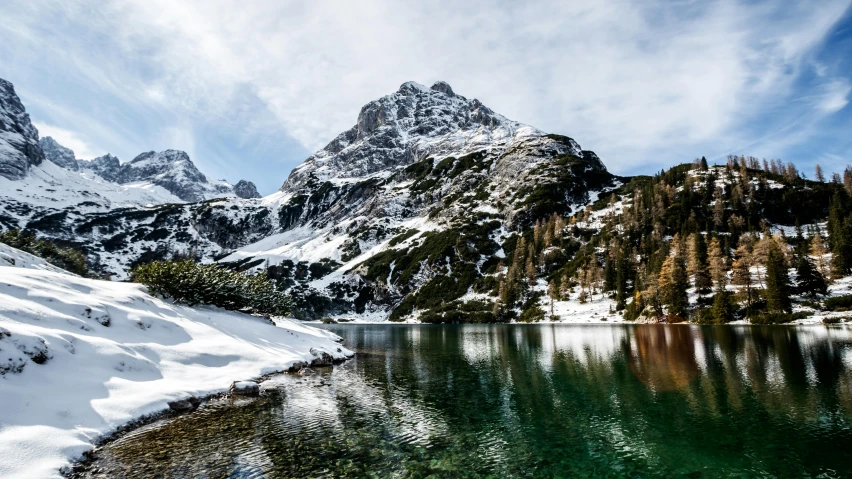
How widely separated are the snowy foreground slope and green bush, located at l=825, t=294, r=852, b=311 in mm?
128355


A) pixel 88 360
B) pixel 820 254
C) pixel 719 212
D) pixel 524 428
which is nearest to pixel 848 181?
pixel 719 212

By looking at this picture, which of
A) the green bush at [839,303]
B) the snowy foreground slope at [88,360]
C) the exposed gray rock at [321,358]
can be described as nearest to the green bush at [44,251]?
the snowy foreground slope at [88,360]

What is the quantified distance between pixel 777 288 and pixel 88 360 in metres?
138

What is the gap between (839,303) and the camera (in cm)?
9550

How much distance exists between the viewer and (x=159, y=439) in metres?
18.5

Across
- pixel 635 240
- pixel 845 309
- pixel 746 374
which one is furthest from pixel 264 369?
pixel 635 240

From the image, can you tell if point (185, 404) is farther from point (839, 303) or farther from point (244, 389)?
point (839, 303)

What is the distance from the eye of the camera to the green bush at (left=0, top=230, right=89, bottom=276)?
2442 inches

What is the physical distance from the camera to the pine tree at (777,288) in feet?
332

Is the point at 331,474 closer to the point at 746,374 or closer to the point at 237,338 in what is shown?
the point at 237,338

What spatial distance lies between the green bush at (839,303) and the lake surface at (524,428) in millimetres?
79256

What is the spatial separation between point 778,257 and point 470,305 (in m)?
119

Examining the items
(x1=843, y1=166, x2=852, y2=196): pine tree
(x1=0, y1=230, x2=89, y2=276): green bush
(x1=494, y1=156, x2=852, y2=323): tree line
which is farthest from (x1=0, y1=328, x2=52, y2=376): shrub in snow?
(x1=843, y1=166, x2=852, y2=196): pine tree

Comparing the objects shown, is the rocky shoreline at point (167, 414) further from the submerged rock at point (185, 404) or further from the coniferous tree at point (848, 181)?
the coniferous tree at point (848, 181)
